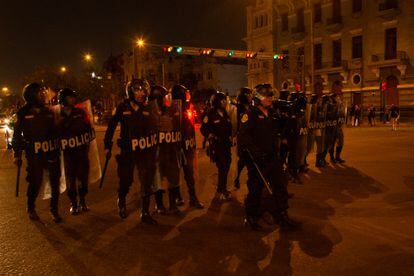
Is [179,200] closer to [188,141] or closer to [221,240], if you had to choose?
[188,141]

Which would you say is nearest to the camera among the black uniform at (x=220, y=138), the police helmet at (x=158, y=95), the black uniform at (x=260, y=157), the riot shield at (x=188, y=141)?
the black uniform at (x=260, y=157)

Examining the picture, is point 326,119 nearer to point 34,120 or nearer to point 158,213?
point 158,213

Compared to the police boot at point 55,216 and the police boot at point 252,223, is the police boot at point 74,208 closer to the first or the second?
the police boot at point 55,216

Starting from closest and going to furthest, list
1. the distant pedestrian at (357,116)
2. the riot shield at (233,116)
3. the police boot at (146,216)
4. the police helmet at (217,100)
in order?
the police boot at (146,216) → the police helmet at (217,100) → the riot shield at (233,116) → the distant pedestrian at (357,116)

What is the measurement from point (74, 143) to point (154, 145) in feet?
4.51

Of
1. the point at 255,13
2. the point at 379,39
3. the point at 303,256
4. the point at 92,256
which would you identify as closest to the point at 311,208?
the point at 303,256

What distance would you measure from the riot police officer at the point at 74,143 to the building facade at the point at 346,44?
1120 inches

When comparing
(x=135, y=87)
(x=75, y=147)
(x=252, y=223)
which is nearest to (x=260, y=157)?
(x=252, y=223)

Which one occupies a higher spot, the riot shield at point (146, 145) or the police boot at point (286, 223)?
the riot shield at point (146, 145)

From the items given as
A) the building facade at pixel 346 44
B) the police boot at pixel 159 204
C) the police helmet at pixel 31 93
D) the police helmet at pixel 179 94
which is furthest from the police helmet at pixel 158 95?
the building facade at pixel 346 44

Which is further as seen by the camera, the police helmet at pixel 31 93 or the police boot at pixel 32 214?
the police boot at pixel 32 214

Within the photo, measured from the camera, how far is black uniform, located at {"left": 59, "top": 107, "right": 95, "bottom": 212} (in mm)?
6879

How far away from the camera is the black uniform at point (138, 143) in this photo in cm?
Result: 637

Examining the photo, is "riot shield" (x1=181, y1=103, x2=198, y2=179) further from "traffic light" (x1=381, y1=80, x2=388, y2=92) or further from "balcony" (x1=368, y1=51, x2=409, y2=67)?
"traffic light" (x1=381, y1=80, x2=388, y2=92)
